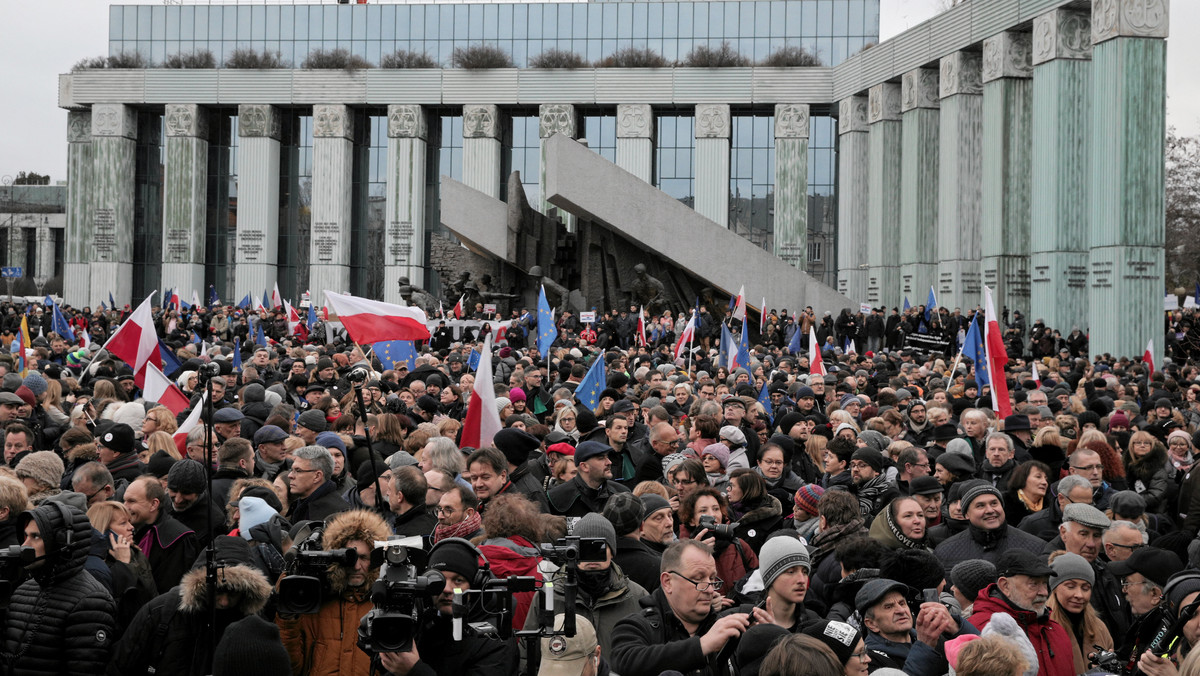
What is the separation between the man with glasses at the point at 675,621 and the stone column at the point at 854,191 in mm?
38035

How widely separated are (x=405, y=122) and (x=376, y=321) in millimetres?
36792

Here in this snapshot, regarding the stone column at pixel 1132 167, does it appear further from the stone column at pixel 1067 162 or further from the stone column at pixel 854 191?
the stone column at pixel 854 191

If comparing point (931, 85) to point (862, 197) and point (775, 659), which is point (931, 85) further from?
point (775, 659)

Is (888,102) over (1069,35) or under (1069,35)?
over


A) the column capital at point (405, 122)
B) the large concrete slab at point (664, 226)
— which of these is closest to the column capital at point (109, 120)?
the column capital at point (405, 122)

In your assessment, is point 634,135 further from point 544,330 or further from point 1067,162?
point 544,330

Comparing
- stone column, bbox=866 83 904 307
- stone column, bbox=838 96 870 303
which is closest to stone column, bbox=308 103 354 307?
stone column, bbox=838 96 870 303

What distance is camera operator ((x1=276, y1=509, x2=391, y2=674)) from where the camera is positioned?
454 centimetres

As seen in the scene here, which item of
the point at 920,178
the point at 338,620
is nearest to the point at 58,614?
Answer: the point at 338,620

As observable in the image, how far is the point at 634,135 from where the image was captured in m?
47.7

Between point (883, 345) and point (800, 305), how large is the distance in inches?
116

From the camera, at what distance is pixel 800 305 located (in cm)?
3409

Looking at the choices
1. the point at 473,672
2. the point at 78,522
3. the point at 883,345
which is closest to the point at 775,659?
the point at 473,672

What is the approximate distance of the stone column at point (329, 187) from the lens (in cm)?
4856
